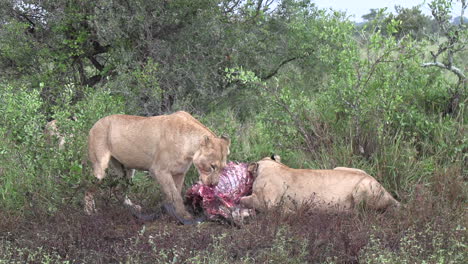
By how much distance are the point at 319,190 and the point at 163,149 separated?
1.70 metres

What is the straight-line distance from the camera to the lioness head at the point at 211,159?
6.55 m

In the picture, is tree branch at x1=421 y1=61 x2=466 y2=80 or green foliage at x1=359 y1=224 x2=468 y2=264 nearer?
green foliage at x1=359 y1=224 x2=468 y2=264

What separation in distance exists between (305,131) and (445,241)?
8.84ft

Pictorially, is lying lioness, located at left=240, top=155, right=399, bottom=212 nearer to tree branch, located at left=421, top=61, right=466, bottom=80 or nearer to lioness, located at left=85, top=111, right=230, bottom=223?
lioness, located at left=85, top=111, right=230, bottom=223

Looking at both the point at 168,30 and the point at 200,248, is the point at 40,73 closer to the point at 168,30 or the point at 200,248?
the point at 168,30

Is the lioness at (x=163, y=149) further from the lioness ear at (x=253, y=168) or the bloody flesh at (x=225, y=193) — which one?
the lioness ear at (x=253, y=168)

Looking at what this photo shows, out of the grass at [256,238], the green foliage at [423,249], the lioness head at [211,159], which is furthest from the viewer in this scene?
the lioness head at [211,159]

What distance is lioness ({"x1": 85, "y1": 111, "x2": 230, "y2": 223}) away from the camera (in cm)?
659

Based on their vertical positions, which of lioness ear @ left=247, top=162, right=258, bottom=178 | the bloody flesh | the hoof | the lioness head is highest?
the lioness head

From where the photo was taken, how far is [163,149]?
6867 millimetres

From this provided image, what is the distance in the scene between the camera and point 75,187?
21.6ft

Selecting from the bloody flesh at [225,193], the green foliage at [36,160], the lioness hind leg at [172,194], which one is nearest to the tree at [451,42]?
the bloody flesh at [225,193]

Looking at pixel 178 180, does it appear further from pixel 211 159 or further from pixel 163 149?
pixel 211 159

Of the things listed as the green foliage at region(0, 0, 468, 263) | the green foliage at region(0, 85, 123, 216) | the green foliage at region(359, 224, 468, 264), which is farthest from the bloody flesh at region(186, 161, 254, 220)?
the green foliage at region(359, 224, 468, 264)
